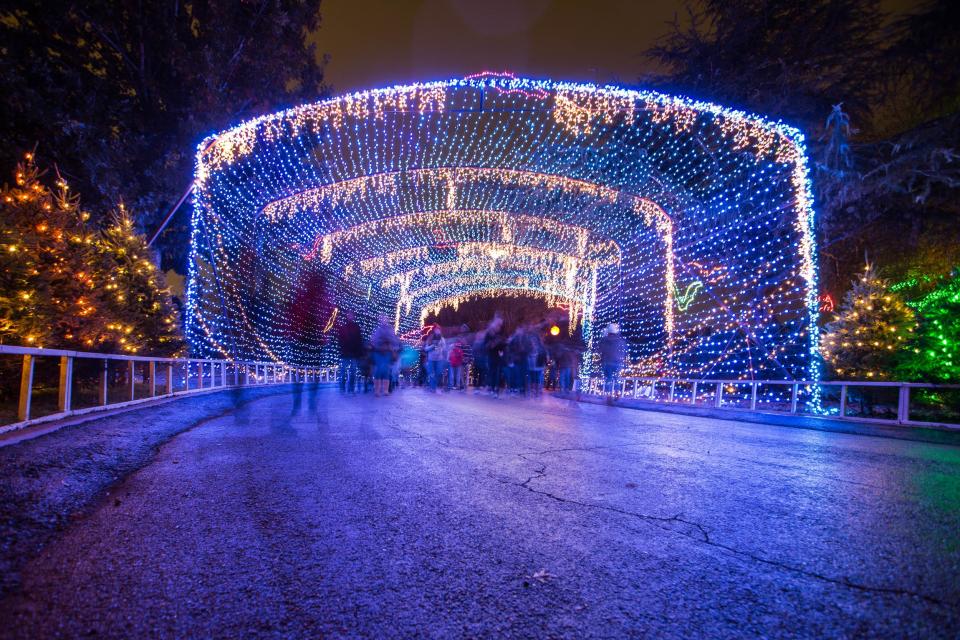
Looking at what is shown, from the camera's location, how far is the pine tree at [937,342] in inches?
360

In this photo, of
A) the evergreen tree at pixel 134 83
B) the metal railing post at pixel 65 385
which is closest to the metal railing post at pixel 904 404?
the metal railing post at pixel 65 385

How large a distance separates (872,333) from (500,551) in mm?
11907


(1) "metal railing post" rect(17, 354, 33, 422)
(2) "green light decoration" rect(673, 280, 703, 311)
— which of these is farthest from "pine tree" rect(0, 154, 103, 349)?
(2) "green light decoration" rect(673, 280, 703, 311)

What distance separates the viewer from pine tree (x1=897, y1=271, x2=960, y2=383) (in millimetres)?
9133

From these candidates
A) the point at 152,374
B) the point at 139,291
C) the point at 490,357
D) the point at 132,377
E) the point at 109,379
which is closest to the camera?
the point at 109,379

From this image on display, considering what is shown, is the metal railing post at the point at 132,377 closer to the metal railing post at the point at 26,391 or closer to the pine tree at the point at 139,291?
the pine tree at the point at 139,291

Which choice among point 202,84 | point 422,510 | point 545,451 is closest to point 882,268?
point 545,451

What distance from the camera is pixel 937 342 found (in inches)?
371

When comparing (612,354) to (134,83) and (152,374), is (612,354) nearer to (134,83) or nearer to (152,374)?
(152,374)

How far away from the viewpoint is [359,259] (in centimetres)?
2445

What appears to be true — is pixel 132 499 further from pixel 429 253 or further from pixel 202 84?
pixel 429 253

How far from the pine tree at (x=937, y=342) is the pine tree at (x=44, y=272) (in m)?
13.8

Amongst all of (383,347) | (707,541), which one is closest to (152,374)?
(383,347)

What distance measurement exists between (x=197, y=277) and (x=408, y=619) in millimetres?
11576
